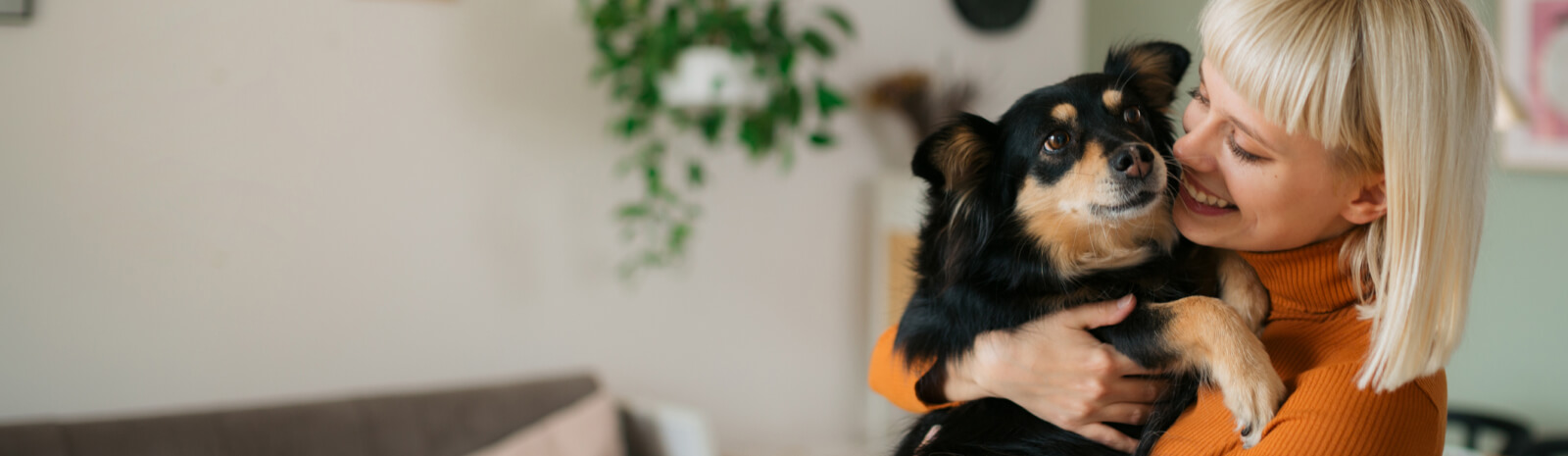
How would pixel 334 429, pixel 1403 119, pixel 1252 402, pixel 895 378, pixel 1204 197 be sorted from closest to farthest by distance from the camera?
pixel 1403 119 < pixel 1252 402 < pixel 1204 197 < pixel 895 378 < pixel 334 429

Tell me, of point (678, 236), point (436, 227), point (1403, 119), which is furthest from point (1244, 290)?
point (436, 227)

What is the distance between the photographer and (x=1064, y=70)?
4.30 metres

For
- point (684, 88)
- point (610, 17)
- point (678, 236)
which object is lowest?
point (678, 236)

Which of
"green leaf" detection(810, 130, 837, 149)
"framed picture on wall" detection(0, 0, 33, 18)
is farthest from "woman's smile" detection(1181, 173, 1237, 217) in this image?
"framed picture on wall" detection(0, 0, 33, 18)

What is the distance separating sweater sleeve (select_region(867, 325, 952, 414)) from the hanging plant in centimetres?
163

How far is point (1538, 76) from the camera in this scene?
330 cm

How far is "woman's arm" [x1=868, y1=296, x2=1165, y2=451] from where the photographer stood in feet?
3.97

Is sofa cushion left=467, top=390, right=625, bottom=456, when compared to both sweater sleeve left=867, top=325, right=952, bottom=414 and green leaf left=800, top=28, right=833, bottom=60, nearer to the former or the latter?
green leaf left=800, top=28, right=833, bottom=60

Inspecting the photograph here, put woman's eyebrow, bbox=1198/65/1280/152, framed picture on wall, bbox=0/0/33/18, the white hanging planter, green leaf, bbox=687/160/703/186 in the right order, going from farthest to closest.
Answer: green leaf, bbox=687/160/703/186 → the white hanging planter → framed picture on wall, bbox=0/0/33/18 → woman's eyebrow, bbox=1198/65/1280/152

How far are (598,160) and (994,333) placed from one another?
2.34m

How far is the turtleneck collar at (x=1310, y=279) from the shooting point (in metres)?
1.13

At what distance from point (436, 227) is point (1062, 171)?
2.40 metres

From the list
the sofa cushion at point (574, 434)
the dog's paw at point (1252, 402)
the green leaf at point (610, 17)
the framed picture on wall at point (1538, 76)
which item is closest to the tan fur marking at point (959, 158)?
the dog's paw at point (1252, 402)

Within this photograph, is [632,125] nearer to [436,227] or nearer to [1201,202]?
[436,227]
